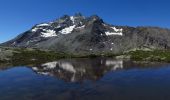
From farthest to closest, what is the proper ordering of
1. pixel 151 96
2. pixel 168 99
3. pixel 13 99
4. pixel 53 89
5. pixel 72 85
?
1. pixel 72 85
2. pixel 53 89
3. pixel 13 99
4. pixel 151 96
5. pixel 168 99

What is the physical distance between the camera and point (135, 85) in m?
76.4

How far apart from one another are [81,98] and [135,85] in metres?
21.1

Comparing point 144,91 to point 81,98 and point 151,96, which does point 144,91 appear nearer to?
point 151,96

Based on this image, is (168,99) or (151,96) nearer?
(168,99)

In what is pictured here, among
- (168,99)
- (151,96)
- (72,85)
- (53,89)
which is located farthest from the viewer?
(72,85)

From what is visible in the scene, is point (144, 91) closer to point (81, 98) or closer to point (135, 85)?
point (135, 85)

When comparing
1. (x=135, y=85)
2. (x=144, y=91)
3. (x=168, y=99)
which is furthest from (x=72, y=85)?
(x=168, y=99)

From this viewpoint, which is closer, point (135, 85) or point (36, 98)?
point (36, 98)

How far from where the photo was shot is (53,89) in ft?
249

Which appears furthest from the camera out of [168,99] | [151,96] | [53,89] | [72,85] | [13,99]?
[72,85]

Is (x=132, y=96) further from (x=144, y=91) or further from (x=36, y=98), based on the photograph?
(x=36, y=98)

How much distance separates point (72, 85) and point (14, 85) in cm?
1917

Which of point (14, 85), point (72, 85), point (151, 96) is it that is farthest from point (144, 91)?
point (14, 85)

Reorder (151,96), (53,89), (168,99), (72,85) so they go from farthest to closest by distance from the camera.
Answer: (72,85)
(53,89)
(151,96)
(168,99)
